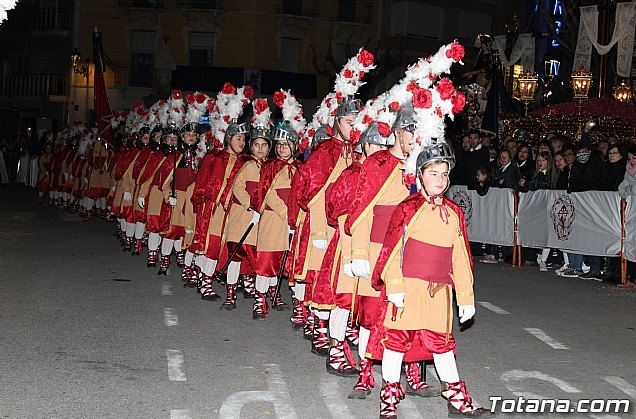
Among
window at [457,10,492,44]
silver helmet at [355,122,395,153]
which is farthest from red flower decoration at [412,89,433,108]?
window at [457,10,492,44]

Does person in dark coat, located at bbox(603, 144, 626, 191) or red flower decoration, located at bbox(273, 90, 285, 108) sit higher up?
red flower decoration, located at bbox(273, 90, 285, 108)

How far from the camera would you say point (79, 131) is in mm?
29641

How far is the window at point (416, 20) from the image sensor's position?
49.7m

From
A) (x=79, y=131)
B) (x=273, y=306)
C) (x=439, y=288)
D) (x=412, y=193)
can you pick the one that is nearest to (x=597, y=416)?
(x=439, y=288)

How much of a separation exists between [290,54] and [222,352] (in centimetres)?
3950

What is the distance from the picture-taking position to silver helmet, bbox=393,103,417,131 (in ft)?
25.0

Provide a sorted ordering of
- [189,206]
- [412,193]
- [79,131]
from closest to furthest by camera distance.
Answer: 1. [412,193]
2. [189,206]
3. [79,131]

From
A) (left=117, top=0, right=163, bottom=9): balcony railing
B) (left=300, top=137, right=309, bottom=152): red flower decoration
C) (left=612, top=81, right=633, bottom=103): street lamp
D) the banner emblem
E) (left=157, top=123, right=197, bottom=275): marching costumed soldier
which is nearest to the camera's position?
(left=300, top=137, right=309, bottom=152): red flower decoration

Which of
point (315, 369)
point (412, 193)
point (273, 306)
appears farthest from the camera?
point (273, 306)

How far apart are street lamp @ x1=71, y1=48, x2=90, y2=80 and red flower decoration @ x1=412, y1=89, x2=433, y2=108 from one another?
1531 inches

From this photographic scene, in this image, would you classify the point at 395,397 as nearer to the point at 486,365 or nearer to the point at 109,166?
the point at 486,365

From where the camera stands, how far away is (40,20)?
53875 mm

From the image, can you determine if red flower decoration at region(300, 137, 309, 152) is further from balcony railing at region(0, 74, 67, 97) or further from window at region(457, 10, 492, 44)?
balcony railing at region(0, 74, 67, 97)

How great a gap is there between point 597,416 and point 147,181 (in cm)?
991
